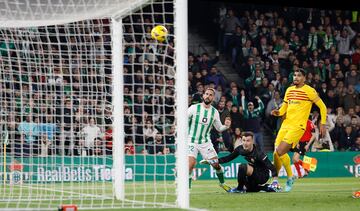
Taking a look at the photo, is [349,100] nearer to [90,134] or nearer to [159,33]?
[90,134]

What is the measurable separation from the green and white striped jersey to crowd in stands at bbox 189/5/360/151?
27.1ft

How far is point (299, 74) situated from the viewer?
53.6 feet

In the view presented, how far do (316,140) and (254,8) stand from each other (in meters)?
6.47

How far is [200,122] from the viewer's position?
53.7 ft

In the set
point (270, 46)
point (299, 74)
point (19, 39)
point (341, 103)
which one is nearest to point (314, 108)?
point (341, 103)

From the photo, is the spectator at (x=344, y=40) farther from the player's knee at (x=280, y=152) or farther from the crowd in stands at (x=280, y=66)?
the player's knee at (x=280, y=152)

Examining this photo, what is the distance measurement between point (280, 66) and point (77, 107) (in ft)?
47.0

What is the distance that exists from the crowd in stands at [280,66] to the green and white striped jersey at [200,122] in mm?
8249

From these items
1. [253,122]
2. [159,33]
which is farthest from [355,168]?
[159,33]

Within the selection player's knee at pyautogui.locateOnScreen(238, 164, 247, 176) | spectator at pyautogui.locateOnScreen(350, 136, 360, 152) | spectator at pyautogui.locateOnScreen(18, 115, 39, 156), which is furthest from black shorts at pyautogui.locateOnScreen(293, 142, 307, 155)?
spectator at pyautogui.locateOnScreen(350, 136, 360, 152)

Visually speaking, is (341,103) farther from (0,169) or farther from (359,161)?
(0,169)

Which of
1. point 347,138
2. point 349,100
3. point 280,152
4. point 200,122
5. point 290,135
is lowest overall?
point 280,152

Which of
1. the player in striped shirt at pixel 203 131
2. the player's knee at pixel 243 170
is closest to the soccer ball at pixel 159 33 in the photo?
the player in striped shirt at pixel 203 131

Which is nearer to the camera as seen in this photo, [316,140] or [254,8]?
[316,140]
